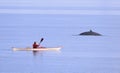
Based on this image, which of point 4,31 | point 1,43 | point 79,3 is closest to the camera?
point 1,43

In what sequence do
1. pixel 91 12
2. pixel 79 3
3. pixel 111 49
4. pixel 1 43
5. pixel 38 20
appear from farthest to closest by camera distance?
1. pixel 79 3
2. pixel 91 12
3. pixel 38 20
4. pixel 1 43
5. pixel 111 49

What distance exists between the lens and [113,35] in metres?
64.8

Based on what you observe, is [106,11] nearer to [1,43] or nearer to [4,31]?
[4,31]

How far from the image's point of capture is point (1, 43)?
176ft

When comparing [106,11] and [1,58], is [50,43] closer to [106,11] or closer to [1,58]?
[1,58]

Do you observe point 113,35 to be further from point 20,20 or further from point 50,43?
point 20,20

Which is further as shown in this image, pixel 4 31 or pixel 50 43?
pixel 4 31

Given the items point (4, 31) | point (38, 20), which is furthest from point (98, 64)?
point (38, 20)

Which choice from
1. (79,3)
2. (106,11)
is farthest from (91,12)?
(79,3)

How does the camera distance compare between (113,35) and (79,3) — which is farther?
(79,3)

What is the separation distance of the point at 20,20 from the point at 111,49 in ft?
154

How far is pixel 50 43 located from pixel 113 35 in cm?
1097

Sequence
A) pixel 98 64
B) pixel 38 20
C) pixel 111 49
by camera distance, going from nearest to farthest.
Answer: pixel 98 64 → pixel 111 49 → pixel 38 20

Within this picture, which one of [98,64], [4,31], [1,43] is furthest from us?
[4,31]
